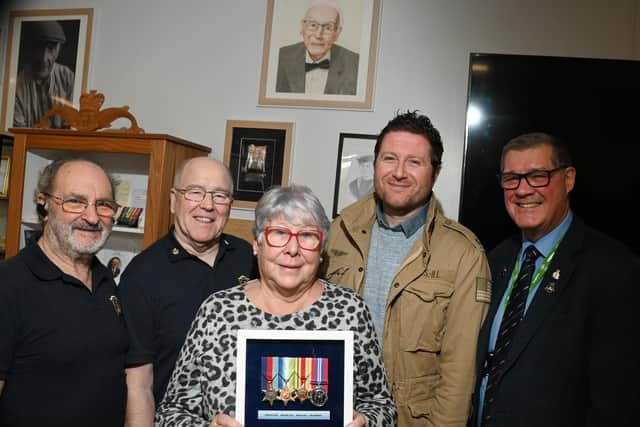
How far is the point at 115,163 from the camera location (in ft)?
10.4

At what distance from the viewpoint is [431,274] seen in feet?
6.39

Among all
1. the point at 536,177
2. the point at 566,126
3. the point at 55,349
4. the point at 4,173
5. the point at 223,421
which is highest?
the point at 566,126

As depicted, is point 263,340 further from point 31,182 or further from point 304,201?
point 31,182

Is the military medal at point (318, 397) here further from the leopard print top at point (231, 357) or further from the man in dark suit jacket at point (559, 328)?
the man in dark suit jacket at point (559, 328)

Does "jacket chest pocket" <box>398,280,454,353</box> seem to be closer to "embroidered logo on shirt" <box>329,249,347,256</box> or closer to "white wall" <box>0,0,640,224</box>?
"embroidered logo on shirt" <box>329,249,347,256</box>

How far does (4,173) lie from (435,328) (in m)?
3.01

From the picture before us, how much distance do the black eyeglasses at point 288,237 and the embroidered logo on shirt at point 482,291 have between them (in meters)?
0.67

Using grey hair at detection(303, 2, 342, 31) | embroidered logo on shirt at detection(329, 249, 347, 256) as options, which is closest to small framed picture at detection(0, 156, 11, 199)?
grey hair at detection(303, 2, 342, 31)

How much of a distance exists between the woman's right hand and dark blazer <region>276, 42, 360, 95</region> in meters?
2.12

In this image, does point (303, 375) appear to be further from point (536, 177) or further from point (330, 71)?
point (330, 71)

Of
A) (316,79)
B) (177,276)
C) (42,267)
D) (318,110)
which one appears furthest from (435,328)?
(316,79)

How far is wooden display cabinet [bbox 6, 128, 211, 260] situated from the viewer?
9.28ft

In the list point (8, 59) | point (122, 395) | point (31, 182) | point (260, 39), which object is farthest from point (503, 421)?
point (8, 59)

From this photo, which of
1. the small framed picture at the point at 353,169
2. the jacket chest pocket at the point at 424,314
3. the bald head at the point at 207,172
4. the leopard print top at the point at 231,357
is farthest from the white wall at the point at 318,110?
the leopard print top at the point at 231,357
